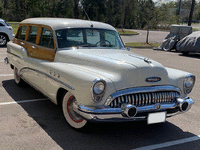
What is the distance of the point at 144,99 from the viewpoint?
12.4 feet

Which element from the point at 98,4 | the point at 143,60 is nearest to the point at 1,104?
the point at 143,60

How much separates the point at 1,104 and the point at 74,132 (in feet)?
6.74

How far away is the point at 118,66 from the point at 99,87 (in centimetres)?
58

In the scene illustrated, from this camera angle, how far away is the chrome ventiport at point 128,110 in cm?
353

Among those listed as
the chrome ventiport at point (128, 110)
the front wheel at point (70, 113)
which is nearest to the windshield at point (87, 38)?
the front wheel at point (70, 113)

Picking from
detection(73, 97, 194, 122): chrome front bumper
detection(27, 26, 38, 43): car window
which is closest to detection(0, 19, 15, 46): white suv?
detection(27, 26, 38, 43): car window

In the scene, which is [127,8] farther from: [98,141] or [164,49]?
[98,141]

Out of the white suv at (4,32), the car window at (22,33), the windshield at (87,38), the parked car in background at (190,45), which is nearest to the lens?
the windshield at (87,38)

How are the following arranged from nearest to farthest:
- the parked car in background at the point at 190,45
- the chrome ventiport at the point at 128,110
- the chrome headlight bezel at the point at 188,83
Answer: the chrome ventiport at the point at 128,110
the chrome headlight bezel at the point at 188,83
the parked car in background at the point at 190,45

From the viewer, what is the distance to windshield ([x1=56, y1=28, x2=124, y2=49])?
493 centimetres

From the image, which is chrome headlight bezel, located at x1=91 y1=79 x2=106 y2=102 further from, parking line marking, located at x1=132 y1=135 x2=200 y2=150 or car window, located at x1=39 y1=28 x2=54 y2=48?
car window, located at x1=39 y1=28 x2=54 y2=48

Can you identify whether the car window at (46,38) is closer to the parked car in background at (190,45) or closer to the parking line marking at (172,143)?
the parking line marking at (172,143)

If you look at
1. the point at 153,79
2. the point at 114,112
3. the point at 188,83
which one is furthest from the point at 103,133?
the point at 188,83

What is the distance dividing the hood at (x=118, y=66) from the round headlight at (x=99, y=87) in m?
0.19
